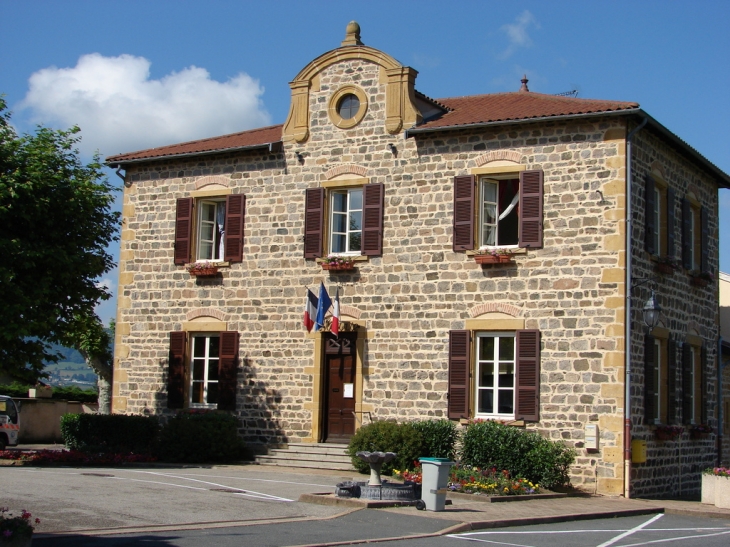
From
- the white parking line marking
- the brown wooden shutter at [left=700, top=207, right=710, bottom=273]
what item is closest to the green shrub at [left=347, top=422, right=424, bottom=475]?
the white parking line marking

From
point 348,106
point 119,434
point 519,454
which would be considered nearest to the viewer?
point 519,454

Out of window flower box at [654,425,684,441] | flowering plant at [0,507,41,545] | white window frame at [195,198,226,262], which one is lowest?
flowering plant at [0,507,41,545]

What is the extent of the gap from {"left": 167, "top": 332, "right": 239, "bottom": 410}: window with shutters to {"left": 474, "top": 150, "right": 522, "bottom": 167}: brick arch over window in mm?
6756

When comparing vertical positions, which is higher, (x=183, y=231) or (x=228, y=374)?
(x=183, y=231)

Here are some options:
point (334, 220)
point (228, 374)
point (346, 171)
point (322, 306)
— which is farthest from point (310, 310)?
point (346, 171)

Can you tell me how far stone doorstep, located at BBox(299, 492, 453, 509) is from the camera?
14.4 metres

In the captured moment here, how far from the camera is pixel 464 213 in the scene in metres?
20.2

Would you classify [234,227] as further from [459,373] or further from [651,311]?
[651,311]

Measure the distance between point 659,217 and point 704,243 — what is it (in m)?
2.58

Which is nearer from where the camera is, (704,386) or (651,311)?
(651,311)

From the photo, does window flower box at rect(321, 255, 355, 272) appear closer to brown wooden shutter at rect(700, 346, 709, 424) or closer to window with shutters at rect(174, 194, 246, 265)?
window with shutters at rect(174, 194, 246, 265)

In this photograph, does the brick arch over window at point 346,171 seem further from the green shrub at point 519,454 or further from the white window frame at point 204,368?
the green shrub at point 519,454

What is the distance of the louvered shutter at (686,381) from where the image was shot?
70.6ft

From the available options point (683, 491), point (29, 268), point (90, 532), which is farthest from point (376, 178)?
point (90, 532)
